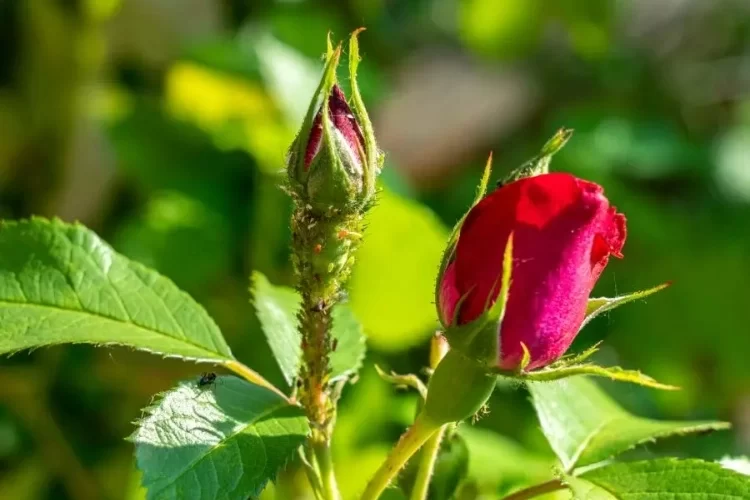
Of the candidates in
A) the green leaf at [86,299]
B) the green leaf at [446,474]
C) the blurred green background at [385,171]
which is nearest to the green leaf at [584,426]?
the green leaf at [446,474]

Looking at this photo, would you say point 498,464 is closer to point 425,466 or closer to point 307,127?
point 425,466

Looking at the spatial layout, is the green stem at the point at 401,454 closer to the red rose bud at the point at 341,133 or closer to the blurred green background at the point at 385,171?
the red rose bud at the point at 341,133

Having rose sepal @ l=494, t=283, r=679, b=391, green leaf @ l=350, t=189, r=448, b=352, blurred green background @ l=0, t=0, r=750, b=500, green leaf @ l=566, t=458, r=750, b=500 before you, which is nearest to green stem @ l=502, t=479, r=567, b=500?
green leaf @ l=566, t=458, r=750, b=500

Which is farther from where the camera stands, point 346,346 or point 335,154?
point 346,346

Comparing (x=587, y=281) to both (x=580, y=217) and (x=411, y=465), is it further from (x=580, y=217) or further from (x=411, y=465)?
(x=411, y=465)

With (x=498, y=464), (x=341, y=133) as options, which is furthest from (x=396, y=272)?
(x=341, y=133)

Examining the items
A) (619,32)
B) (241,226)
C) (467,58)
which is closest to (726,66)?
(619,32)
